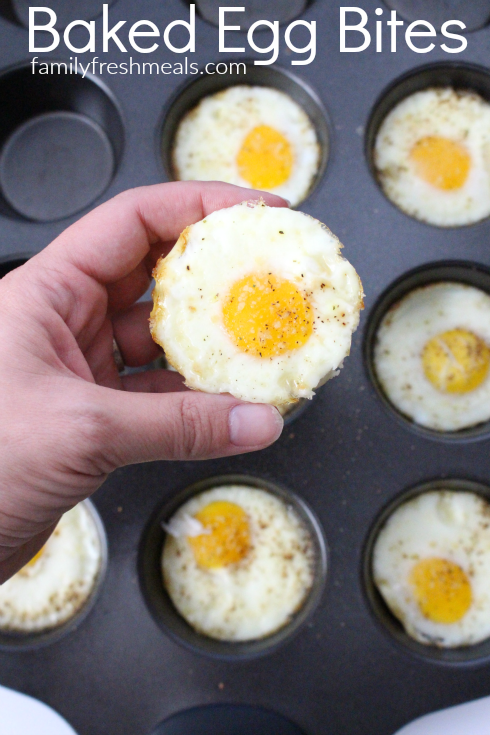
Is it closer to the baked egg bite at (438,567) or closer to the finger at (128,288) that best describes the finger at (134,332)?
the finger at (128,288)

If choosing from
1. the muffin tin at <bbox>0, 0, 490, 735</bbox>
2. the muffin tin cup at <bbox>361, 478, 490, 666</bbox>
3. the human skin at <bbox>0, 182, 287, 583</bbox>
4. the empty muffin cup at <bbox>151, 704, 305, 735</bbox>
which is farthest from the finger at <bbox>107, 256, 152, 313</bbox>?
the empty muffin cup at <bbox>151, 704, 305, 735</bbox>

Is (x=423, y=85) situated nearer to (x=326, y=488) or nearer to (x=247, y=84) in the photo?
(x=247, y=84)

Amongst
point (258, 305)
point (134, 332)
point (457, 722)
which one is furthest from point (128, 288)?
point (457, 722)

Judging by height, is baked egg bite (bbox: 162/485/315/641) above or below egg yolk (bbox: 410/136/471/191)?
below

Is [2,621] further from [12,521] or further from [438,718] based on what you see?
[438,718]

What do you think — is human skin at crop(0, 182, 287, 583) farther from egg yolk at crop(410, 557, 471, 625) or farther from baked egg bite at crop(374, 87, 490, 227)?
egg yolk at crop(410, 557, 471, 625)

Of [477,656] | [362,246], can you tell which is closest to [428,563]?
[477,656]

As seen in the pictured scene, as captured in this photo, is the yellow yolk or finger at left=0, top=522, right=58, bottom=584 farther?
the yellow yolk

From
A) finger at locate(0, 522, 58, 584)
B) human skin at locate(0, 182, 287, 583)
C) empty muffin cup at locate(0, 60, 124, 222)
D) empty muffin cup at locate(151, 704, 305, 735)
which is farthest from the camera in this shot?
empty muffin cup at locate(0, 60, 124, 222)
